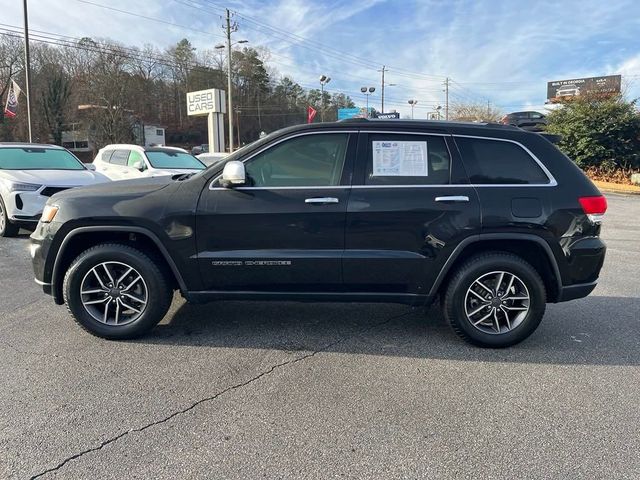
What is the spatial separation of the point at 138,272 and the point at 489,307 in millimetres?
2937

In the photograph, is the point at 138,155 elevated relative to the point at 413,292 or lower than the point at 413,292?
elevated

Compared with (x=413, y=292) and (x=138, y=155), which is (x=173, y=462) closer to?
(x=413, y=292)

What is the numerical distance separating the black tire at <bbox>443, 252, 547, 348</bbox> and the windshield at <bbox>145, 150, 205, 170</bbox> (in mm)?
9896

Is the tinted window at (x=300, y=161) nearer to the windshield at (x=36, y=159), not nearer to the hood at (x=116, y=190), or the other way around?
the hood at (x=116, y=190)

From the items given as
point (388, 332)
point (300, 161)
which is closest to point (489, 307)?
point (388, 332)

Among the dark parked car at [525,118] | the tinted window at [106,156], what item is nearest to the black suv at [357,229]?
the tinted window at [106,156]

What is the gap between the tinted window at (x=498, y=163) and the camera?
3.84 meters

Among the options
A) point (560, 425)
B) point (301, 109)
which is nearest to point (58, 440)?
point (560, 425)

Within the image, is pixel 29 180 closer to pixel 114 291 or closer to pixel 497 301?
pixel 114 291

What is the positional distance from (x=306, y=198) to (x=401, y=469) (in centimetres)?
210

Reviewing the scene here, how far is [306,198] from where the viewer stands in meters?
3.78

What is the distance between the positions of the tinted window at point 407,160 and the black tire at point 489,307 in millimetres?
748

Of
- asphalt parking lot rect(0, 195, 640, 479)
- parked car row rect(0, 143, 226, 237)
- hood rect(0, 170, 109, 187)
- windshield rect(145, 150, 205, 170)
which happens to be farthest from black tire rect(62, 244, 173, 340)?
windshield rect(145, 150, 205, 170)

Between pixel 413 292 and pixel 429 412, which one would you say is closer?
pixel 429 412
